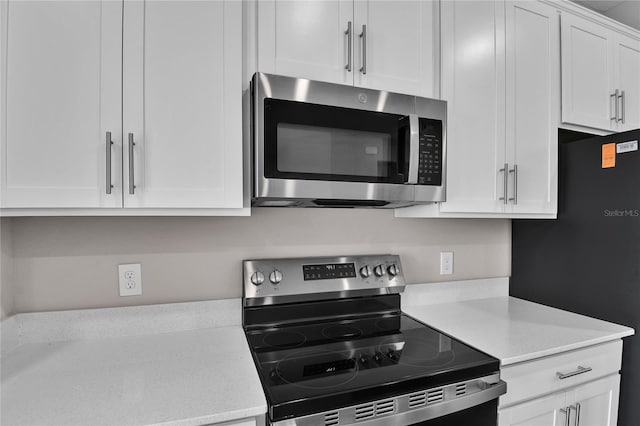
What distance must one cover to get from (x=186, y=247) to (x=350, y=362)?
2.57 ft

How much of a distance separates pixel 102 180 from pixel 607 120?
235 cm

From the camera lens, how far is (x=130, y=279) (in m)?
1.30

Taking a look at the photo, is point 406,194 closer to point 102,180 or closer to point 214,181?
point 214,181

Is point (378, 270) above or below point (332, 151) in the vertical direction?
below

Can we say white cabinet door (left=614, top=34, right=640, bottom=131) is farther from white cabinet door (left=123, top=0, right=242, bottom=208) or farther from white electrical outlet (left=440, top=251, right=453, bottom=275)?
white cabinet door (left=123, top=0, right=242, bottom=208)

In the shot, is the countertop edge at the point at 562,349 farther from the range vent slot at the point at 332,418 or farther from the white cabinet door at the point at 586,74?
the white cabinet door at the point at 586,74

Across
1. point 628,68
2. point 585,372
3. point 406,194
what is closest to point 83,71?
point 406,194

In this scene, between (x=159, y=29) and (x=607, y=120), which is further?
(x=607, y=120)

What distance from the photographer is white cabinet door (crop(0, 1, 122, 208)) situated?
0.93 metres

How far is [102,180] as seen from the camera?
3.31 ft

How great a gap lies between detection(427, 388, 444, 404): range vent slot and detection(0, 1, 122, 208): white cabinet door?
1.10m

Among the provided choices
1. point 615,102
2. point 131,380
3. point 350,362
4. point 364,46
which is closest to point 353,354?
point 350,362

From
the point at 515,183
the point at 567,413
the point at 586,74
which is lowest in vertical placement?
the point at 567,413

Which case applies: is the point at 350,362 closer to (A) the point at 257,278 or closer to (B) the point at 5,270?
(A) the point at 257,278
